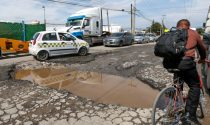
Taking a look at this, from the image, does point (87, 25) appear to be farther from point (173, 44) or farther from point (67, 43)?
point (173, 44)

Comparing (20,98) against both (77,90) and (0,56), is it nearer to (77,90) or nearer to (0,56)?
(77,90)

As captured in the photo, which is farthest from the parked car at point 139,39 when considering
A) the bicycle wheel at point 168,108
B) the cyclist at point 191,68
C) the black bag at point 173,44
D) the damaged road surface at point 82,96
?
the black bag at point 173,44

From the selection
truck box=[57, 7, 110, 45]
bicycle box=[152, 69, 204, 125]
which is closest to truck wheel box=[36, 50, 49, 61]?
truck box=[57, 7, 110, 45]

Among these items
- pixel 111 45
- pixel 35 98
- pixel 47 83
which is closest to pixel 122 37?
pixel 111 45

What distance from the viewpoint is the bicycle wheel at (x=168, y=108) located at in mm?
3385

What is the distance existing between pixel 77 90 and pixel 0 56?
9.54 metres

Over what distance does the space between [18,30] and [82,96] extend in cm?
1345

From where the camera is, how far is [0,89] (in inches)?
252

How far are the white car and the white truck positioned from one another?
6551 millimetres

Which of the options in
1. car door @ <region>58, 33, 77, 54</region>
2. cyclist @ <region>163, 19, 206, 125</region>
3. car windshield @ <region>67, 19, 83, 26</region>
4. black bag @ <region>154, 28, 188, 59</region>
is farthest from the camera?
car windshield @ <region>67, 19, 83, 26</region>

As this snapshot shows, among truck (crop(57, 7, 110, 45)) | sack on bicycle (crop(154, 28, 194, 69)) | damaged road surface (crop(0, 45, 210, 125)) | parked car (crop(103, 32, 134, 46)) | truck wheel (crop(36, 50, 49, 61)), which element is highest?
truck (crop(57, 7, 110, 45))

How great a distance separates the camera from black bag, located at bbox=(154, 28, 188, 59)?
3.25 metres

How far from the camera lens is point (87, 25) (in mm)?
21500

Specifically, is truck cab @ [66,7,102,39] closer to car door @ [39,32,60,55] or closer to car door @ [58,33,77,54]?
car door @ [58,33,77,54]
